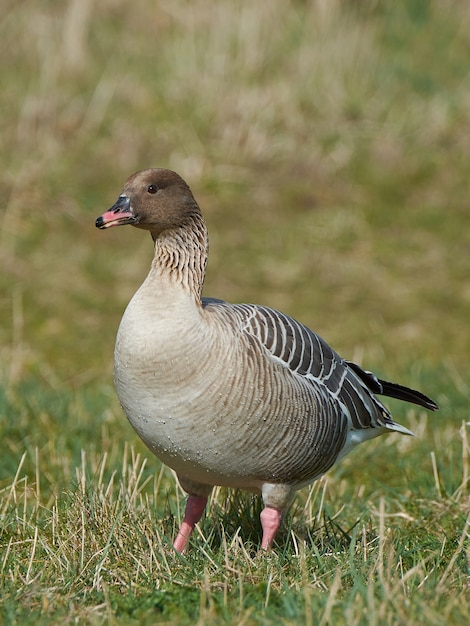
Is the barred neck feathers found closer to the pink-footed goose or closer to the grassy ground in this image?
the pink-footed goose

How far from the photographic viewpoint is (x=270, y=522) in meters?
4.52

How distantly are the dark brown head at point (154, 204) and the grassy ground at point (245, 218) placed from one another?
123 cm

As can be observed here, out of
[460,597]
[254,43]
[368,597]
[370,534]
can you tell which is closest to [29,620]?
[368,597]

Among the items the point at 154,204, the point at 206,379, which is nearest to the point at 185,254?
the point at 154,204

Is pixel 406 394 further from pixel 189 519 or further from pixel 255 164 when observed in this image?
pixel 255 164

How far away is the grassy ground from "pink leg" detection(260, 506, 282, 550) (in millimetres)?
171

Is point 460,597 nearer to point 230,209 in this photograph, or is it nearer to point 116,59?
point 230,209

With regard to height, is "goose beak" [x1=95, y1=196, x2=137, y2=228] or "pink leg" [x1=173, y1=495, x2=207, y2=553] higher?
"goose beak" [x1=95, y1=196, x2=137, y2=228]

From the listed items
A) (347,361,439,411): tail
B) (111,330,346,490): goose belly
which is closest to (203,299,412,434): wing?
(347,361,439,411): tail

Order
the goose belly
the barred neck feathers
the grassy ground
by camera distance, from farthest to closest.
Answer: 1. the grassy ground
2. the barred neck feathers
3. the goose belly

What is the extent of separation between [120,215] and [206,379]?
82 cm

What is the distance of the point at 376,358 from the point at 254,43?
4.90 m

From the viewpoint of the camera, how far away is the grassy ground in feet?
17.6

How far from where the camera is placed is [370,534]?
15.3ft
